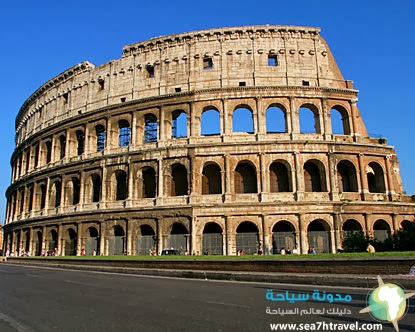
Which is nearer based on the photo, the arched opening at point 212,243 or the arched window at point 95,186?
the arched opening at point 212,243

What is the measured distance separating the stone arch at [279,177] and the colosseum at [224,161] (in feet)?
0.25

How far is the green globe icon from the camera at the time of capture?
6.02 meters

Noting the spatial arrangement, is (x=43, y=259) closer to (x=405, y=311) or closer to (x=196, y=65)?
(x=196, y=65)

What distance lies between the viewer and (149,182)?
1096 inches

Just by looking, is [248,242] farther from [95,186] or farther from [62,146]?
[62,146]

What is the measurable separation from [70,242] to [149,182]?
29.3 ft

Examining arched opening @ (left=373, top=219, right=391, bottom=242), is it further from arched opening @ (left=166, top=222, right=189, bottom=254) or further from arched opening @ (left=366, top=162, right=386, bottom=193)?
arched opening @ (left=166, top=222, right=189, bottom=254)

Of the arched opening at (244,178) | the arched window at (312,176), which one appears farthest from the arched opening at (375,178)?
the arched opening at (244,178)

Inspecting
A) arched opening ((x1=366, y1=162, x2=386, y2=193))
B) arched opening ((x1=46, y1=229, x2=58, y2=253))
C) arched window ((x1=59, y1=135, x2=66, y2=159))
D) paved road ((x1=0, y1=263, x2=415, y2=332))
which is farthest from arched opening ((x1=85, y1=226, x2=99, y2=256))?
arched opening ((x1=366, y1=162, x2=386, y2=193))

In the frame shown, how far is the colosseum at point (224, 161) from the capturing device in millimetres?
24234

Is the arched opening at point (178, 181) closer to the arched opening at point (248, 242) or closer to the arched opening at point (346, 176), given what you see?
the arched opening at point (248, 242)

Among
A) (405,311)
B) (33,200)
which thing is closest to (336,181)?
(405,311)

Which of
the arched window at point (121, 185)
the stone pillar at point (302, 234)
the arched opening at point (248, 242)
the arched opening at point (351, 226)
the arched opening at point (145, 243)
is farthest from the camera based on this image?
the arched window at point (121, 185)

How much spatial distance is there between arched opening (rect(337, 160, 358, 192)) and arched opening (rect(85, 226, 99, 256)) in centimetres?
1926
